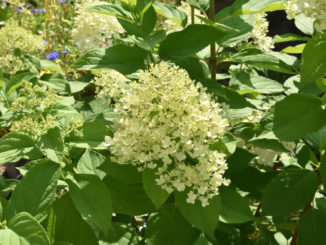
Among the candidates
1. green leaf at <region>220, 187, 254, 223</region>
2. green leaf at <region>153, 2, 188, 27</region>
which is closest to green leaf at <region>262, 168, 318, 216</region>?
green leaf at <region>220, 187, 254, 223</region>

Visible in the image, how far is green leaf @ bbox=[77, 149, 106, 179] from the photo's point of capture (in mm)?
1218

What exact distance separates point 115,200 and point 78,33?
103 cm

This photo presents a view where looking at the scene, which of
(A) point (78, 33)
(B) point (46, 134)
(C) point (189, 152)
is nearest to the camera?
(C) point (189, 152)

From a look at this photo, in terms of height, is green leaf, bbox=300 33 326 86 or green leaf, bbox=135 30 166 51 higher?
green leaf, bbox=135 30 166 51

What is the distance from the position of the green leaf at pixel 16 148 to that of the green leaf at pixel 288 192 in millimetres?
697

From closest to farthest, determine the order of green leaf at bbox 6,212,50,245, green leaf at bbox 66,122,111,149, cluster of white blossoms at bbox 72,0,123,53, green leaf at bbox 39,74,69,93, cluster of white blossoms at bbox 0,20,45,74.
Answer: green leaf at bbox 6,212,50,245 → green leaf at bbox 66,122,111,149 → green leaf at bbox 39,74,69,93 → cluster of white blossoms at bbox 72,0,123,53 → cluster of white blossoms at bbox 0,20,45,74

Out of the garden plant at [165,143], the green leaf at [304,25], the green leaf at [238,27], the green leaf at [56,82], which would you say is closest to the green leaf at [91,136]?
the garden plant at [165,143]

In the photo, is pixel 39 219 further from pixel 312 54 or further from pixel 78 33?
pixel 78 33

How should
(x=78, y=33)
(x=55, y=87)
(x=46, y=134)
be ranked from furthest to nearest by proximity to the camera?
(x=78, y=33) → (x=55, y=87) → (x=46, y=134)

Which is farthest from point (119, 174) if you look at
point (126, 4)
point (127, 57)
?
point (126, 4)

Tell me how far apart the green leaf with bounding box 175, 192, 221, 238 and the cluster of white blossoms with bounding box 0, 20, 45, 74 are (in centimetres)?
130

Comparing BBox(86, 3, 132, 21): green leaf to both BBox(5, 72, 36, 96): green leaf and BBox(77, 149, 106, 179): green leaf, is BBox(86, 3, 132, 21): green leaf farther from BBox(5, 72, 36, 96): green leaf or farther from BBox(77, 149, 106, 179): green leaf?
BBox(5, 72, 36, 96): green leaf

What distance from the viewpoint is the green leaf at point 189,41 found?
3.96 feet

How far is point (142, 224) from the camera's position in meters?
1.86
